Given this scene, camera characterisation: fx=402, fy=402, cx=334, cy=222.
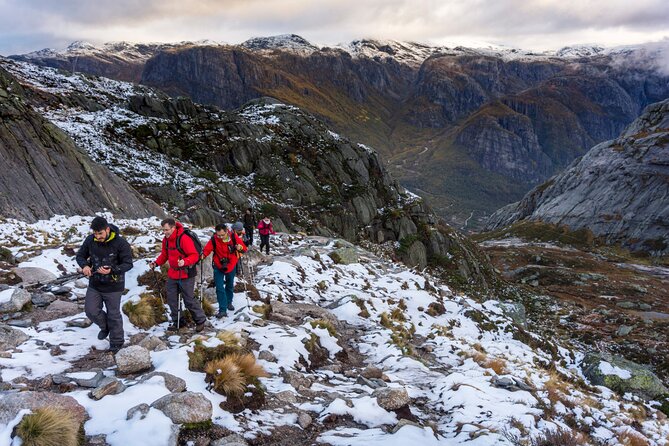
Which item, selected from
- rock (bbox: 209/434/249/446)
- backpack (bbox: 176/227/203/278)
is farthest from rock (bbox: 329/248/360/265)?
rock (bbox: 209/434/249/446)

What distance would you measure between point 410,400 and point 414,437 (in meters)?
2.43

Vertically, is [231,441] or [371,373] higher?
[231,441]

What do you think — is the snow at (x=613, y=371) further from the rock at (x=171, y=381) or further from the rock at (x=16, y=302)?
the rock at (x=16, y=302)

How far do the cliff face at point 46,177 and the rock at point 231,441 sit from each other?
83.5 ft

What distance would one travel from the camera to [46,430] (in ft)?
17.0

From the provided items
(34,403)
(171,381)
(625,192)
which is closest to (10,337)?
(34,403)

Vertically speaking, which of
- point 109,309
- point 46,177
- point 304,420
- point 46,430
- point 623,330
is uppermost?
point 46,177

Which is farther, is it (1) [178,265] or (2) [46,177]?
(2) [46,177]

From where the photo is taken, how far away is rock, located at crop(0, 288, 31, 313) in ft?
36.9

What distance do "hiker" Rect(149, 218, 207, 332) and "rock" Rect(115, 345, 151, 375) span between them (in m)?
2.49

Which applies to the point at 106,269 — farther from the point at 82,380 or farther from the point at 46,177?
the point at 46,177

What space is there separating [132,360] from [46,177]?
1086 inches

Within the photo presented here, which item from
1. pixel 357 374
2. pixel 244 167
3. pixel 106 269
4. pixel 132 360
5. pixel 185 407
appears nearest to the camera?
pixel 185 407

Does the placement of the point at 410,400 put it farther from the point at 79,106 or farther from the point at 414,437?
the point at 79,106
